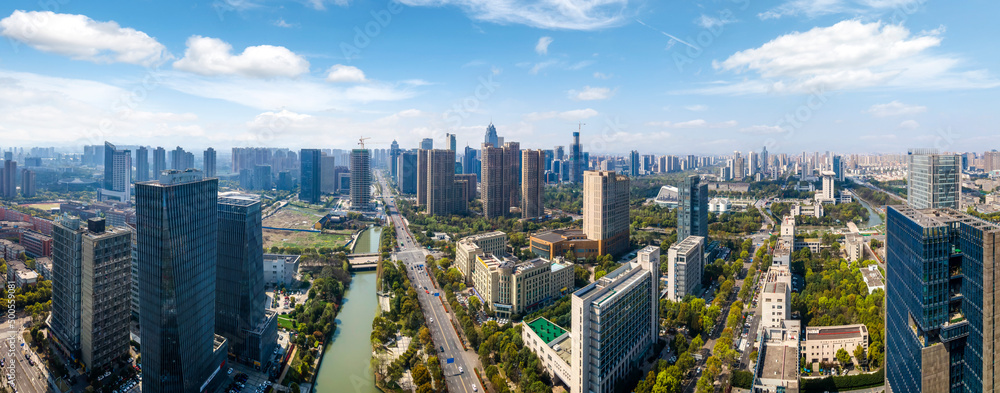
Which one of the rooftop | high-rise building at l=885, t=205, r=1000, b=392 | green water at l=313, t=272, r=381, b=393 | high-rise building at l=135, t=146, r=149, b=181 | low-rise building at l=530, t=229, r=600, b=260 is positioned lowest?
green water at l=313, t=272, r=381, b=393

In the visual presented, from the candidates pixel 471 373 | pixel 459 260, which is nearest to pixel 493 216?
pixel 459 260

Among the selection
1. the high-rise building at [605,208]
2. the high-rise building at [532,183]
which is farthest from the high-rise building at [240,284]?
the high-rise building at [532,183]

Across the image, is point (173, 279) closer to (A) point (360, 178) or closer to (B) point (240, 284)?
(B) point (240, 284)

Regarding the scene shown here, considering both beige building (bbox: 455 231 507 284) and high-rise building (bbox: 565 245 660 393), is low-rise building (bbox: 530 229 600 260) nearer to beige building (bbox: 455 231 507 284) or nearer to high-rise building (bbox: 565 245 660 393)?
beige building (bbox: 455 231 507 284)

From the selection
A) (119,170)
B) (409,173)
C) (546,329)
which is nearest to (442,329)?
(546,329)

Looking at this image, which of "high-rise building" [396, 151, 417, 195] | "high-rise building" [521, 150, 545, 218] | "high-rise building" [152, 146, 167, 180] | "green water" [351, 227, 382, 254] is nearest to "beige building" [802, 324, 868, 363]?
"green water" [351, 227, 382, 254]

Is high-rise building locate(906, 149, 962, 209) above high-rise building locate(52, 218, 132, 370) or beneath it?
above

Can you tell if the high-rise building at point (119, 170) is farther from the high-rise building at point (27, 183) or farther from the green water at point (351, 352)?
the green water at point (351, 352)
